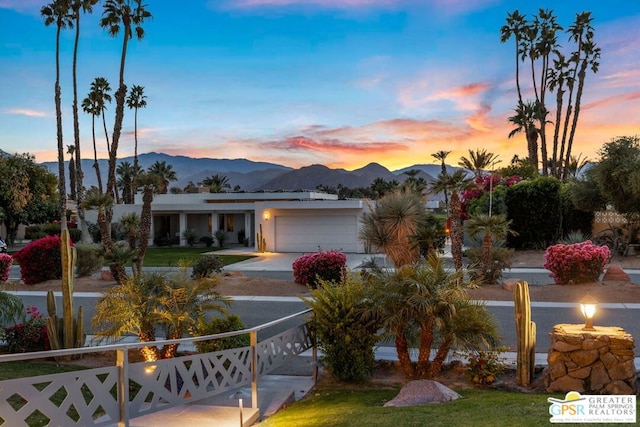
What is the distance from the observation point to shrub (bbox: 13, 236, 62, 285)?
1791 cm

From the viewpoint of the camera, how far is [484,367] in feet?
24.4

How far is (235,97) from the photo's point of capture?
32.2 meters

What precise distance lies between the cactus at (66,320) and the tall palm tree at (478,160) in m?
10.4

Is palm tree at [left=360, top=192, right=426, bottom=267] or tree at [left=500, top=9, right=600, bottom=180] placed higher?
tree at [left=500, top=9, right=600, bottom=180]

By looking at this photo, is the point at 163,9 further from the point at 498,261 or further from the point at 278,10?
the point at 498,261

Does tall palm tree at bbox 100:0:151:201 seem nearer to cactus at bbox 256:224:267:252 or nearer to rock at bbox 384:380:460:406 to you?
cactus at bbox 256:224:267:252

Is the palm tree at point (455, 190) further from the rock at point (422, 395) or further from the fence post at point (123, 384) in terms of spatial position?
the fence post at point (123, 384)

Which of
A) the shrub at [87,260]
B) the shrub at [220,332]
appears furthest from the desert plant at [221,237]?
the shrub at [220,332]

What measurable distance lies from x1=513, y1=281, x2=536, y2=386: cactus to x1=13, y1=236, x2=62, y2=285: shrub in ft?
49.9

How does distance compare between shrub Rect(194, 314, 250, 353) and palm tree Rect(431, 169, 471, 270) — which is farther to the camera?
palm tree Rect(431, 169, 471, 270)

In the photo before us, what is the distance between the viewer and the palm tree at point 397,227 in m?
15.7

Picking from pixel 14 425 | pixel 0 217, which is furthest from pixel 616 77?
pixel 0 217

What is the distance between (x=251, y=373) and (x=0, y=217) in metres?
36.6

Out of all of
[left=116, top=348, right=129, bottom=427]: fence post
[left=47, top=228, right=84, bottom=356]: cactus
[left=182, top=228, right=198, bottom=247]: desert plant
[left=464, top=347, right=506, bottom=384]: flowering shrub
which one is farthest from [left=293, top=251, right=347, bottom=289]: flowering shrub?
[left=182, top=228, right=198, bottom=247]: desert plant
